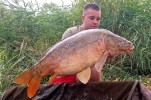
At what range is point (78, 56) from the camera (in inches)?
97.4

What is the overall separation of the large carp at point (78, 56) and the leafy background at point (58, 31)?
1.57 metres

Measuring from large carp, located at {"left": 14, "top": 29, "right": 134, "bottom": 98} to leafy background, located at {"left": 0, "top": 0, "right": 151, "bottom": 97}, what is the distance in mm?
1574

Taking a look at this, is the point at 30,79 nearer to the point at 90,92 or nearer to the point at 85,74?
the point at 85,74

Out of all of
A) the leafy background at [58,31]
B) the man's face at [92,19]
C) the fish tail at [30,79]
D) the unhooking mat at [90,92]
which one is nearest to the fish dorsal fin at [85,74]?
the fish tail at [30,79]

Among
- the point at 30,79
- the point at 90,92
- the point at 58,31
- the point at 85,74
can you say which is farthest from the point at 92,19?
the point at 58,31

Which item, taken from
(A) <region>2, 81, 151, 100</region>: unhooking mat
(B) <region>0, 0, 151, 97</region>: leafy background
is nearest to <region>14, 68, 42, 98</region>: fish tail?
(A) <region>2, 81, 151, 100</region>: unhooking mat

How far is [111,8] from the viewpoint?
15.4ft

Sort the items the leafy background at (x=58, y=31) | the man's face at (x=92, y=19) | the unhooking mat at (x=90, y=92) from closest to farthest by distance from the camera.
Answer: the unhooking mat at (x=90, y=92) → the man's face at (x=92, y=19) → the leafy background at (x=58, y=31)

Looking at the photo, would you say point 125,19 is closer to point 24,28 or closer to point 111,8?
point 111,8

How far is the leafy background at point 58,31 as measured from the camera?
430 cm

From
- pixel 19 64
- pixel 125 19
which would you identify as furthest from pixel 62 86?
pixel 125 19

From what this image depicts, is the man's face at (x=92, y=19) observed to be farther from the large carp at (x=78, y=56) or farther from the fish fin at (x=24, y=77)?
the fish fin at (x=24, y=77)

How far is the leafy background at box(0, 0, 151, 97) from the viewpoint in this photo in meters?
A: 4.30

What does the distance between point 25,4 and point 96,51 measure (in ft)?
9.25
